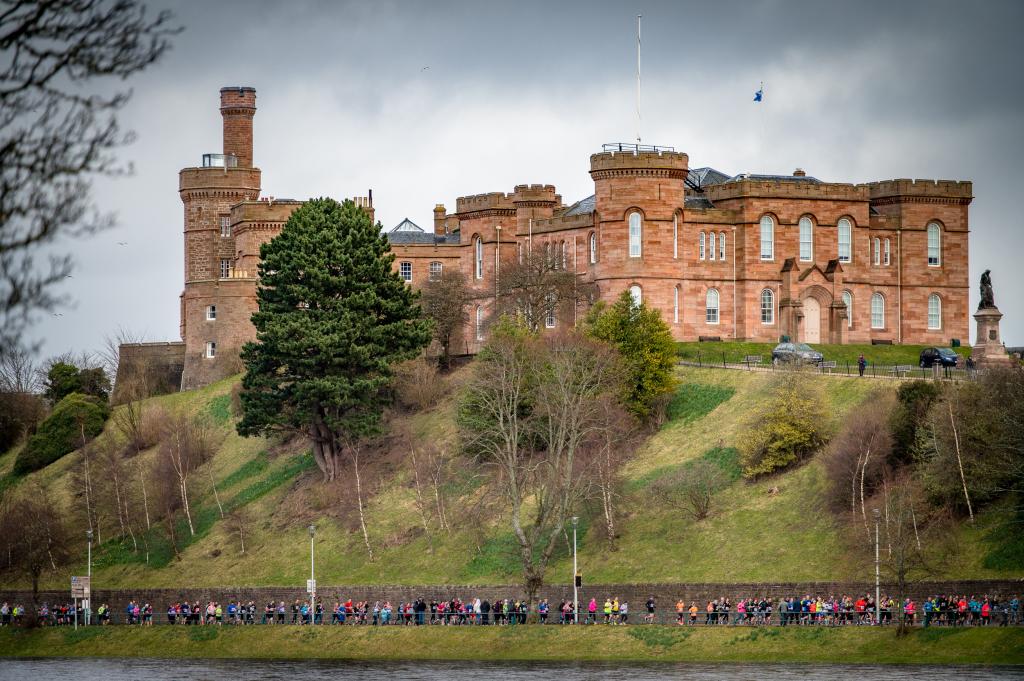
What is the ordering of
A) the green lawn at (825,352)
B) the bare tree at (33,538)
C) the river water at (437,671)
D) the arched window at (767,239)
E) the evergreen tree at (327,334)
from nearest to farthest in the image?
the river water at (437,671) → the bare tree at (33,538) → the evergreen tree at (327,334) → the green lawn at (825,352) → the arched window at (767,239)

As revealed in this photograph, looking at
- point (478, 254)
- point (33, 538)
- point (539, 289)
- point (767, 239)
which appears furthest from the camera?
point (478, 254)

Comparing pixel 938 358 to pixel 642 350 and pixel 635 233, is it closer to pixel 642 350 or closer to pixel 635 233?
pixel 642 350

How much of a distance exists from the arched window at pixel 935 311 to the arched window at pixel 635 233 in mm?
18987

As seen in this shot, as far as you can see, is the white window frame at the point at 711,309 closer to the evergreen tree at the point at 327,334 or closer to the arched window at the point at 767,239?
the arched window at the point at 767,239

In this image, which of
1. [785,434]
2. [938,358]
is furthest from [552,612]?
[938,358]

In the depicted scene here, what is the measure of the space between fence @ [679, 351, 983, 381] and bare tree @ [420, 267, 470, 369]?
14.5 m

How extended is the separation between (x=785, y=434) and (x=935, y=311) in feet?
111

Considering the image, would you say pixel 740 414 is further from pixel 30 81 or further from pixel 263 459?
pixel 30 81

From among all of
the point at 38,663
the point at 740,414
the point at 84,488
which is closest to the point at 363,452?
the point at 84,488

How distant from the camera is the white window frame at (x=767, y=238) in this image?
93.6 m

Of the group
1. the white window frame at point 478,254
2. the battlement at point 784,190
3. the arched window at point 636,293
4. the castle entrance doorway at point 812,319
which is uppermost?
the battlement at point 784,190

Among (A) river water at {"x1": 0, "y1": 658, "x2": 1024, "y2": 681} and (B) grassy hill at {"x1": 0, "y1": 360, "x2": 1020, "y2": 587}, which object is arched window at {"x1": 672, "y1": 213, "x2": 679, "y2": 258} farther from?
(A) river water at {"x1": 0, "y1": 658, "x2": 1024, "y2": 681}

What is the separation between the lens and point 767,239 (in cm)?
9375

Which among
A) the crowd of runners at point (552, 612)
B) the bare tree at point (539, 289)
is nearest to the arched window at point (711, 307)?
the bare tree at point (539, 289)
